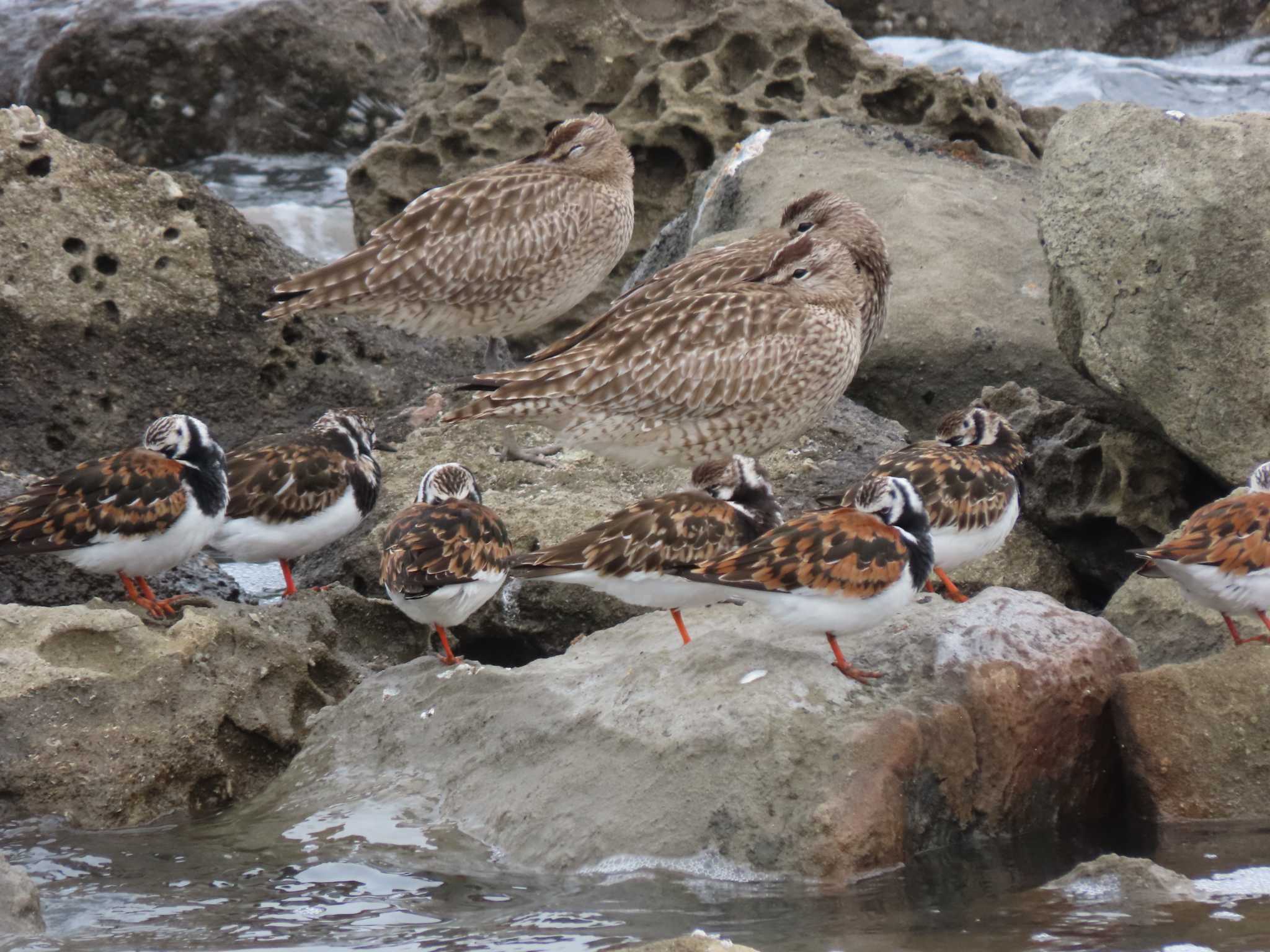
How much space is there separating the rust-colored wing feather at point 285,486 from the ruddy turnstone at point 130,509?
28cm

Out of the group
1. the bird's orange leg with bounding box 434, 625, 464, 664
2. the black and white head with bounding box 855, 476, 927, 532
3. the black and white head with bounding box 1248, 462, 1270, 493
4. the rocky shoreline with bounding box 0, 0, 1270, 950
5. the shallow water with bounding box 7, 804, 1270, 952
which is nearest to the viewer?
the shallow water with bounding box 7, 804, 1270, 952

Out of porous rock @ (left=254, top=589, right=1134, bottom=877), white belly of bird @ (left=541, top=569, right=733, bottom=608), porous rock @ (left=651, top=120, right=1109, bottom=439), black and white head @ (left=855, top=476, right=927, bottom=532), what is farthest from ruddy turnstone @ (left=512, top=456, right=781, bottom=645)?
A: porous rock @ (left=651, top=120, right=1109, bottom=439)

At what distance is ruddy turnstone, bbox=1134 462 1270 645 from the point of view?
675cm

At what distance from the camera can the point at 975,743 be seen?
20.3 ft

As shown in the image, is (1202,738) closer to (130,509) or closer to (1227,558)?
(1227,558)

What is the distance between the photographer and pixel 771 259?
9273 millimetres

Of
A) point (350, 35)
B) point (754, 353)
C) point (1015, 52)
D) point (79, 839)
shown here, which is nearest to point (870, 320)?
point (754, 353)

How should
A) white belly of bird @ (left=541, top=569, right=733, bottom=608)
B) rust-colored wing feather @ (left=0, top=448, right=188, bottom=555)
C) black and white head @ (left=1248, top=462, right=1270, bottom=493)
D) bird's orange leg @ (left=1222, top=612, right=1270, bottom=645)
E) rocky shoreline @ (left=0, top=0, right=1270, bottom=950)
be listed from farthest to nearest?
1. rust-colored wing feather @ (left=0, top=448, right=188, bottom=555)
2. black and white head @ (left=1248, top=462, right=1270, bottom=493)
3. bird's orange leg @ (left=1222, top=612, right=1270, bottom=645)
4. white belly of bird @ (left=541, top=569, right=733, bottom=608)
5. rocky shoreline @ (left=0, top=0, right=1270, bottom=950)

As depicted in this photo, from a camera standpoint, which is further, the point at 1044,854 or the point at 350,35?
the point at 350,35

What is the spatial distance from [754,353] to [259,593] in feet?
11.5

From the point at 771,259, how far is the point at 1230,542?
10.7ft

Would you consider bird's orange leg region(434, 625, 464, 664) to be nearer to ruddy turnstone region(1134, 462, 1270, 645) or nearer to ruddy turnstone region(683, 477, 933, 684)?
ruddy turnstone region(683, 477, 933, 684)

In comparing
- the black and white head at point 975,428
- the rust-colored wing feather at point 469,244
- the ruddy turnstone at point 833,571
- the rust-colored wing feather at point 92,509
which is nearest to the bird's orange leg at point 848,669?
the ruddy turnstone at point 833,571

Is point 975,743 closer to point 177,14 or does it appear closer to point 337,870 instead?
point 337,870
